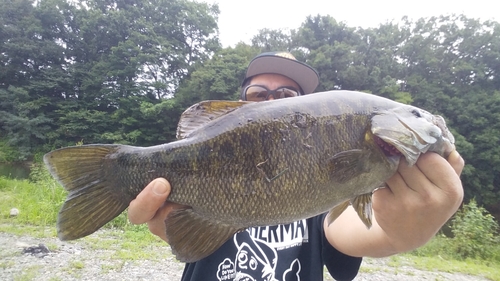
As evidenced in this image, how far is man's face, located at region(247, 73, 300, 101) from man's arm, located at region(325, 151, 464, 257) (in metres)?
1.91

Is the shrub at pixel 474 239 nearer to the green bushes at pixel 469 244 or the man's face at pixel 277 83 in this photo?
the green bushes at pixel 469 244

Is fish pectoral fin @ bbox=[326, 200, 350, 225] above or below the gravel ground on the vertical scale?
above

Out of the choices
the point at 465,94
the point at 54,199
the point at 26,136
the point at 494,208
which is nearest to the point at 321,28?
the point at 465,94

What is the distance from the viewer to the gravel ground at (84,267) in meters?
5.01

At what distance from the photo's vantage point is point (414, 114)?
1612 millimetres

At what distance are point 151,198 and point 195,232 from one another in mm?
310

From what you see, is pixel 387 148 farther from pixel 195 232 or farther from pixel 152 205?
pixel 152 205

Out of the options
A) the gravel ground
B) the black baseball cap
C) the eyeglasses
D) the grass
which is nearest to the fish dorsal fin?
the eyeglasses

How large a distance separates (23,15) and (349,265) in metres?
44.7

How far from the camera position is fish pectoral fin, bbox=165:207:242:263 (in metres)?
1.63

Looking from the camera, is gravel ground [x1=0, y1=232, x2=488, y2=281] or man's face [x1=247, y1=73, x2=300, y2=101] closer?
man's face [x1=247, y1=73, x2=300, y2=101]

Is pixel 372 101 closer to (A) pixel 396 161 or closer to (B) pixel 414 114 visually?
(B) pixel 414 114

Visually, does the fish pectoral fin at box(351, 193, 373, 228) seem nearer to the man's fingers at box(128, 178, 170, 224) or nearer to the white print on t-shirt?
the white print on t-shirt

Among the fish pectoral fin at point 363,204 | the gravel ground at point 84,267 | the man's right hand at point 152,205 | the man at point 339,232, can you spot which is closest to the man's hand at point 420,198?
the man at point 339,232
